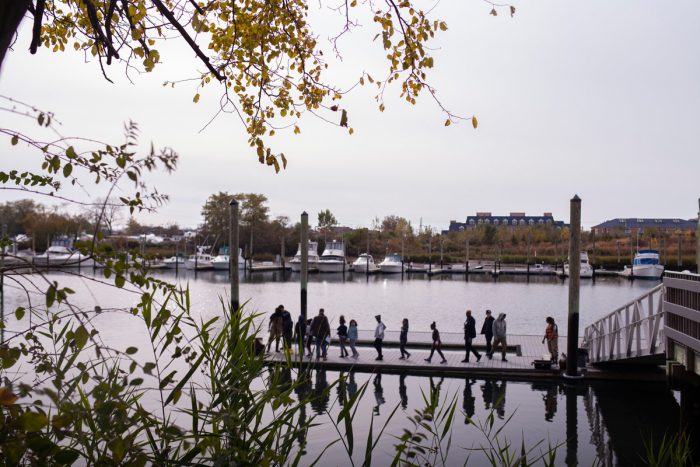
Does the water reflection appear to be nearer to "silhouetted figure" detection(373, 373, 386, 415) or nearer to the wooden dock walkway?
"silhouetted figure" detection(373, 373, 386, 415)

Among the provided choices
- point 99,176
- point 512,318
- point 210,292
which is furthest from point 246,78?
point 210,292

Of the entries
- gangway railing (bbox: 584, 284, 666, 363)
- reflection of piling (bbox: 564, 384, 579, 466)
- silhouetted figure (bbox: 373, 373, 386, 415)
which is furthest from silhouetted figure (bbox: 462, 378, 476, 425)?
gangway railing (bbox: 584, 284, 666, 363)

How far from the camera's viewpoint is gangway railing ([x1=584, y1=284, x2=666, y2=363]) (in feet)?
44.8

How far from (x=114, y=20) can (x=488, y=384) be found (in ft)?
→ 44.0

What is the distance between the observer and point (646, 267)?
7450 centimetres

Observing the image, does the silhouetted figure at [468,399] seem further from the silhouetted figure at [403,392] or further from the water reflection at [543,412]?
the silhouetted figure at [403,392]

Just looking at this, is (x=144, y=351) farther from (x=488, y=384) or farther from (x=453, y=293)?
(x=453, y=293)

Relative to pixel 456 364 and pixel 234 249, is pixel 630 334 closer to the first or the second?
pixel 456 364

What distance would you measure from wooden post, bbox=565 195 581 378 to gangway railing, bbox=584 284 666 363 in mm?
845

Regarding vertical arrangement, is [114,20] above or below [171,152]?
above

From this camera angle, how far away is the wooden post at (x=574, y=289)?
54.3ft

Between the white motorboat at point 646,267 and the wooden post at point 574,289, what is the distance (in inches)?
2459

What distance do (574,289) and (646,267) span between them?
207 feet

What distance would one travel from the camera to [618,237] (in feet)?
355
